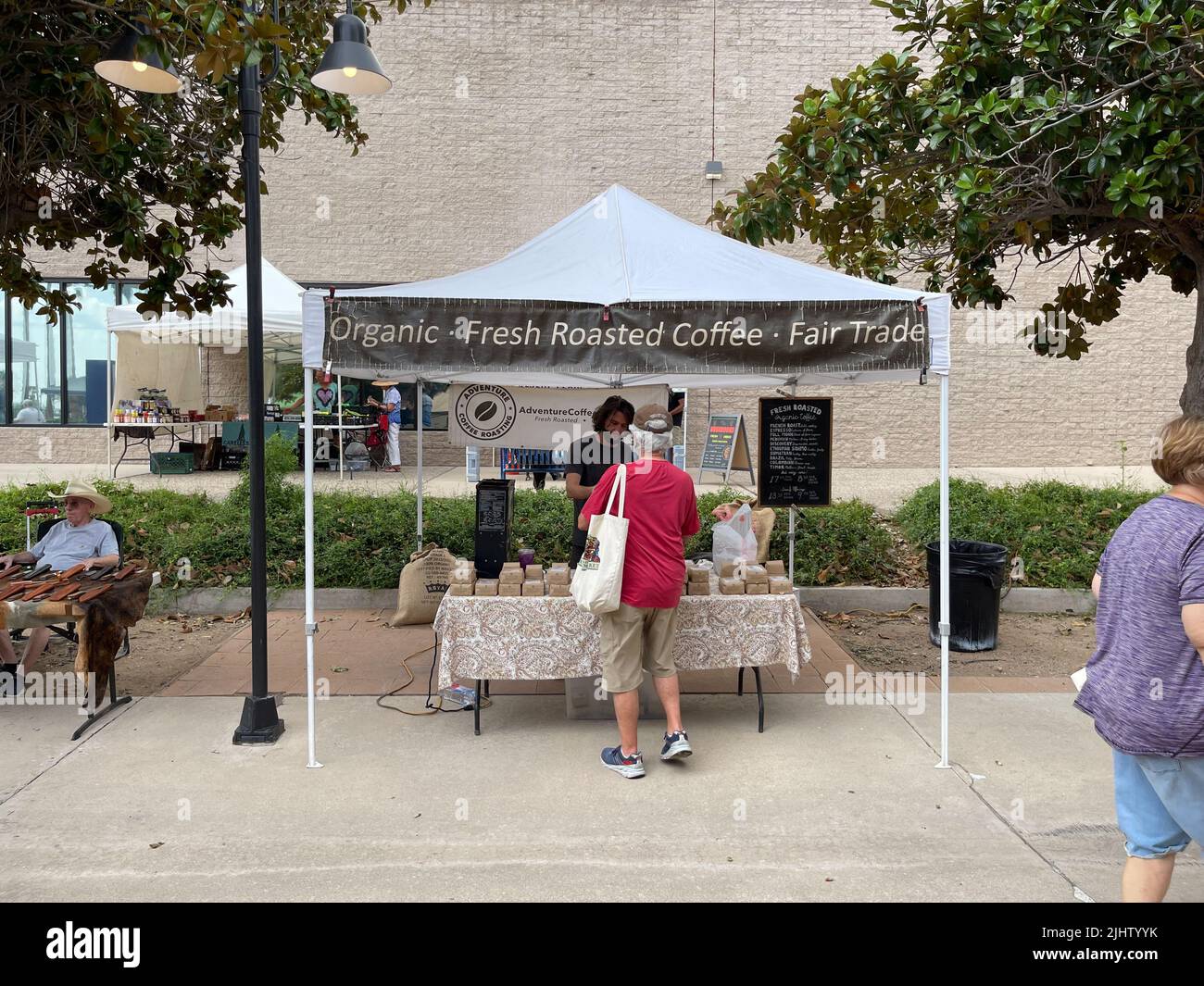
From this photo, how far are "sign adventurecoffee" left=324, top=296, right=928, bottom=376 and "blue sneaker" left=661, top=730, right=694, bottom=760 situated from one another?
2006 millimetres

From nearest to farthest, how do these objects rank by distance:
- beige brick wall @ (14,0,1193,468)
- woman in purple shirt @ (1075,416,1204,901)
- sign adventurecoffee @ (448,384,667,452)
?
woman in purple shirt @ (1075,416,1204,901) < sign adventurecoffee @ (448,384,667,452) < beige brick wall @ (14,0,1193,468)

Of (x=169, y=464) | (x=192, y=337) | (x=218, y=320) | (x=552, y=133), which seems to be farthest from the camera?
(x=552, y=133)

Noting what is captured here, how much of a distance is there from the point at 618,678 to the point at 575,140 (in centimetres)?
1432

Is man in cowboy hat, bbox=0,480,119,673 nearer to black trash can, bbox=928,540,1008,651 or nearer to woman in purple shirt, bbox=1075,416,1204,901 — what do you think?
woman in purple shirt, bbox=1075,416,1204,901

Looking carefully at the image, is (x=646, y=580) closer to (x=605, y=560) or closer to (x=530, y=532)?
(x=605, y=560)

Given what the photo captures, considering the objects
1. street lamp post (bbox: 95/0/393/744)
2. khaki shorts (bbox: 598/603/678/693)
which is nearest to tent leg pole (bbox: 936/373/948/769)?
khaki shorts (bbox: 598/603/678/693)

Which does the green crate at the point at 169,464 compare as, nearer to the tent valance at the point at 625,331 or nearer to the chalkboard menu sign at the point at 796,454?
the chalkboard menu sign at the point at 796,454

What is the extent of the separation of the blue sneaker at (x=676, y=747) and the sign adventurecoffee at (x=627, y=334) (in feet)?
6.58

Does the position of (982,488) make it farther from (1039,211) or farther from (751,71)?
(751,71)

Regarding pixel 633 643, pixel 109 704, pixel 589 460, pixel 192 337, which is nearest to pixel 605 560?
pixel 633 643

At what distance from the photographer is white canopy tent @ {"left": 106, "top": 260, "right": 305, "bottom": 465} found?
12.7 meters

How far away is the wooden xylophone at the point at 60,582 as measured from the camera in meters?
5.93

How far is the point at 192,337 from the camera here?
45.2 feet

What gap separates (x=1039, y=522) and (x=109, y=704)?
8.45 m
